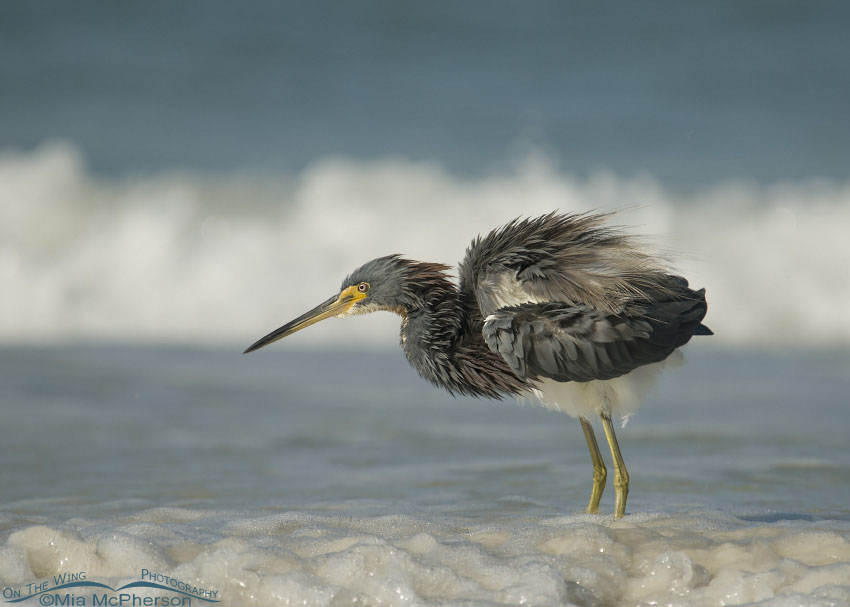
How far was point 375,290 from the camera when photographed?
5234 millimetres

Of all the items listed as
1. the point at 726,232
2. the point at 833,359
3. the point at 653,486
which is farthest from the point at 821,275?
the point at 653,486

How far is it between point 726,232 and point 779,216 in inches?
41.6

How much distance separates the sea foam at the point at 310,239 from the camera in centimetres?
1394

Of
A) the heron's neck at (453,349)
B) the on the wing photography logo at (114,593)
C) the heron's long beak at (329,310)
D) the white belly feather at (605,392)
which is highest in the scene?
the heron's long beak at (329,310)

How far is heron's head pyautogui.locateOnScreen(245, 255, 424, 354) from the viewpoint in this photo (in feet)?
16.9

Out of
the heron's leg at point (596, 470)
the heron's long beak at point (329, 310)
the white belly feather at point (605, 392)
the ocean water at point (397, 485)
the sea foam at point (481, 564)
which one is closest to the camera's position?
the sea foam at point (481, 564)

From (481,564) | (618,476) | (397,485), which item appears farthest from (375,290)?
(481,564)

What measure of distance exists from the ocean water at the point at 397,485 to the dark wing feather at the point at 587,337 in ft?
2.28

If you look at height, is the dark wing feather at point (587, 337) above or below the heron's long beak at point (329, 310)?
below

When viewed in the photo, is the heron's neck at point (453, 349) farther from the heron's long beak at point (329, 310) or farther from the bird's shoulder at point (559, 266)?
the heron's long beak at point (329, 310)

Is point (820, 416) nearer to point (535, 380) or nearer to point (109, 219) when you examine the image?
point (535, 380)

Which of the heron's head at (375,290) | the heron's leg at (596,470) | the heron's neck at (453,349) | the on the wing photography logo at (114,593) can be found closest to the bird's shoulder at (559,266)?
the heron's neck at (453,349)

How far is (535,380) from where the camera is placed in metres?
4.72

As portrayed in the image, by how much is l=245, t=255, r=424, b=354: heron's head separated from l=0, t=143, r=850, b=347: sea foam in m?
7.46
